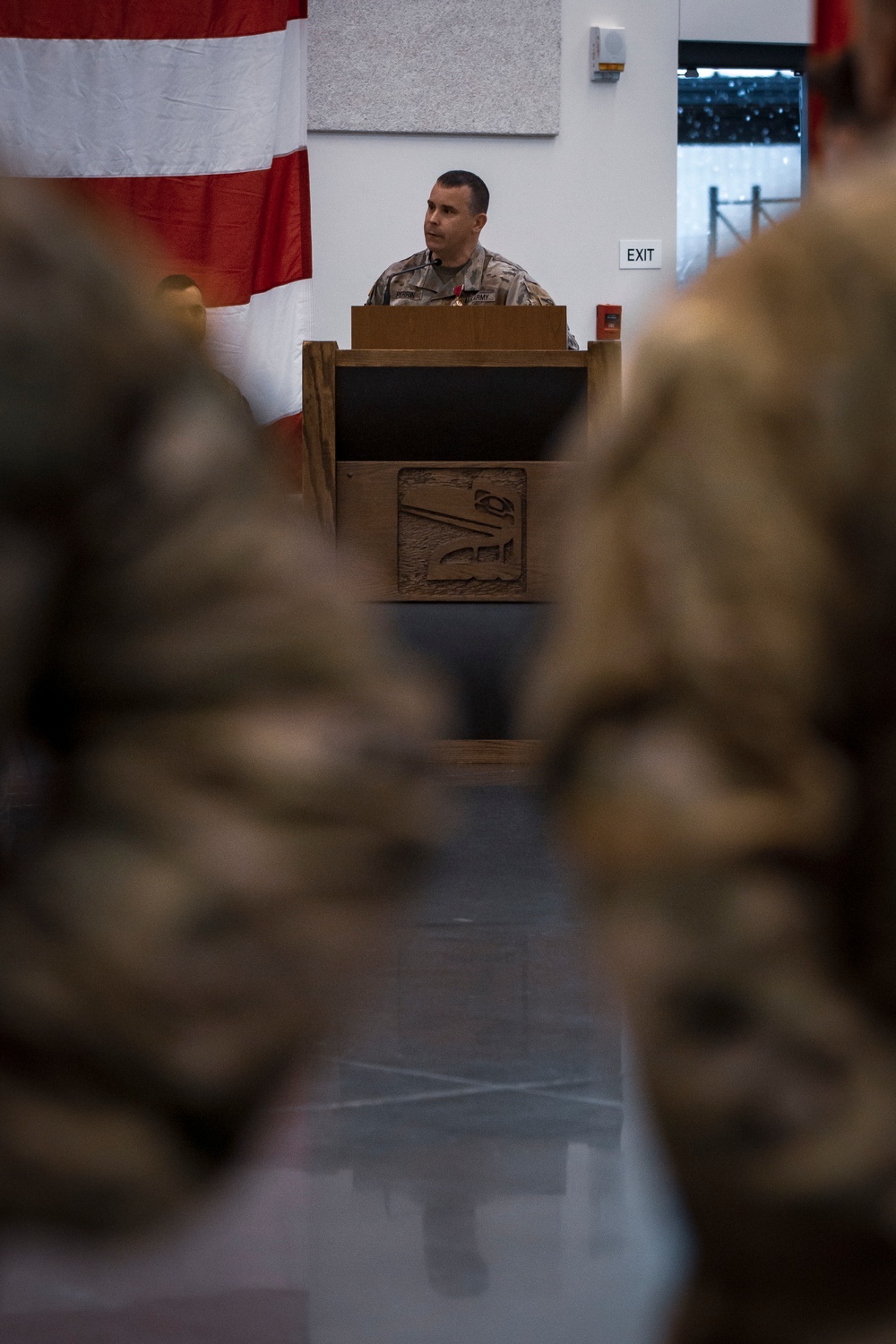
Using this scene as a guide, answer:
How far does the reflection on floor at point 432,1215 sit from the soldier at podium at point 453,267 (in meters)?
3.06

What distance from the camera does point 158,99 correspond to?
21.8ft

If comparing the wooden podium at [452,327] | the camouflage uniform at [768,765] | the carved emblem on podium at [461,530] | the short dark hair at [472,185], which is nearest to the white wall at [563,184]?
the short dark hair at [472,185]

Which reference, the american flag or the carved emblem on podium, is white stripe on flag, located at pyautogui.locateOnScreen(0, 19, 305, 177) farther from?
the carved emblem on podium

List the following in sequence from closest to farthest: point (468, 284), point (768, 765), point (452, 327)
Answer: point (768, 765), point (452, 327), point (468, 284)

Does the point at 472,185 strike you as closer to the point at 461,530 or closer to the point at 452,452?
the point at 452,452

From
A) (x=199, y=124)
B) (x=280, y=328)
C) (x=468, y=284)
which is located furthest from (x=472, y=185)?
(x=199, y=124)

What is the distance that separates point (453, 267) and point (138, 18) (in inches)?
79.9

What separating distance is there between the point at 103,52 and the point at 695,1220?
6.67m

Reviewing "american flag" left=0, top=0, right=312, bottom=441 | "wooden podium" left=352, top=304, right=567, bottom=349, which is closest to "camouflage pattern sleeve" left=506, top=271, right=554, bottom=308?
"wooden podium" left=352, top=304, right=567, bottom=349

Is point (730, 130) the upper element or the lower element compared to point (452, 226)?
upper

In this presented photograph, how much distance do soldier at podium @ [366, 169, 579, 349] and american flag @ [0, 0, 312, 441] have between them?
1264 millimetres

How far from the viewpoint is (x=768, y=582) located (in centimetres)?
50

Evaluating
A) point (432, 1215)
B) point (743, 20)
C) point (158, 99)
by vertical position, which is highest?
point (743, 20)

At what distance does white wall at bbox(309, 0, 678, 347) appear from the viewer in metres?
7.14
